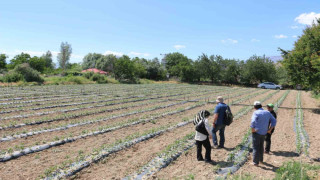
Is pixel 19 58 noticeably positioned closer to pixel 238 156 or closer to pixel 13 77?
pixel 13 77

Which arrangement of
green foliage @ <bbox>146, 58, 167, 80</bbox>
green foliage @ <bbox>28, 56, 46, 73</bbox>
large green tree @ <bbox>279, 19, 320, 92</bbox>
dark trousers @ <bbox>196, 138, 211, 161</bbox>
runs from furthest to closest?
green foliage @ <bbox>28, 56, 46, 73</bbox> < green foliage @ <bbox>146, 58, 167, 80</bbox> < large green tree @ <bbox>279, 19, 320, 92</bbox> < dark trousers @ <bbox>196, 138, 211, 161</bbox>

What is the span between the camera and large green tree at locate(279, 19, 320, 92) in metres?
12.8

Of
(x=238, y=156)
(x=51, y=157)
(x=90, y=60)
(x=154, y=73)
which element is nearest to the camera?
(x=51, y=157)

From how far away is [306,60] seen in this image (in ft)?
42.0

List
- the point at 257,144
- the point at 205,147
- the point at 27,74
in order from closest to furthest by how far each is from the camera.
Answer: the point at 257,144
the point at 205,147
the point at 27,74

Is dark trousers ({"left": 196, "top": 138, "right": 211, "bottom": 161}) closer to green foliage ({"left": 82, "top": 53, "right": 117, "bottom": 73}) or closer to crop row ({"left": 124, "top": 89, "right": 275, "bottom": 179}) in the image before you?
crop row ({"left": 124, "top": 89, "right": 275, "bottom": 179})

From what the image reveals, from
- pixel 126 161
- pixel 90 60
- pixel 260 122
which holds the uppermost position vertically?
pixel 90 60

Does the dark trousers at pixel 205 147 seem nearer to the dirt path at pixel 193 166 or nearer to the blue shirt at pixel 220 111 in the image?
the dirt path at pixel 193 166

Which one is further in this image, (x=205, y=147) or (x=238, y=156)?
(x=238, y=156)

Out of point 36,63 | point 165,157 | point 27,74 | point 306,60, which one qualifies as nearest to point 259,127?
point 165,157

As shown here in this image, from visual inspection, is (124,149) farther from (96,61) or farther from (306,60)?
(96,61)

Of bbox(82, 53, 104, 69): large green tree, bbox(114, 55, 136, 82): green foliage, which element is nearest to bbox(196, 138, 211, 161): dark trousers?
bbox(114, 55, 136, 82): green foliage

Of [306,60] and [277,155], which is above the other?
[306,60]

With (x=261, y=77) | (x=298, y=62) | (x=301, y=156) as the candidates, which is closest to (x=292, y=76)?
(x=298, y=62)
